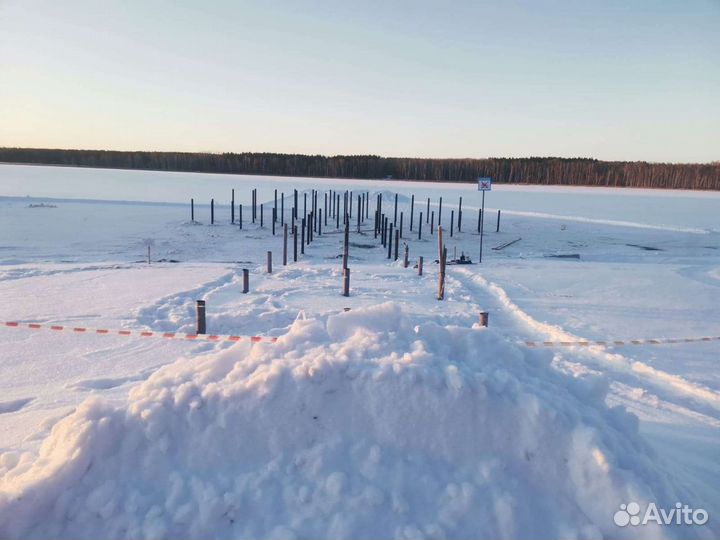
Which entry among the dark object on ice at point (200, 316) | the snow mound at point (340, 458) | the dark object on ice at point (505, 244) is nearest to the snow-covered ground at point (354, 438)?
the snow mound at point (340, 458)

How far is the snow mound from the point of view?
2674mm

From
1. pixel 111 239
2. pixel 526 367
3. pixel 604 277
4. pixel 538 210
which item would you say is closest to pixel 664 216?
pixel 538 210

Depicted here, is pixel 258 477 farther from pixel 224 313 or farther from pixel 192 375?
pixel 224 313

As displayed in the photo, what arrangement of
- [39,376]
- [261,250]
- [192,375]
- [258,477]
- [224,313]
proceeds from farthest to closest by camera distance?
1. [261,250]
2. [224,313]
3. [39,376]
4. [192,375]
5. [258,477]

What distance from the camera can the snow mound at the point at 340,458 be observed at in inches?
105

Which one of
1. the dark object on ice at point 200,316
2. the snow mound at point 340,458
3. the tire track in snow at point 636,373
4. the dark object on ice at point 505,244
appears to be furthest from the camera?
the dark object on ice at point 505,244

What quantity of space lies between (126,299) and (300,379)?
301 inches

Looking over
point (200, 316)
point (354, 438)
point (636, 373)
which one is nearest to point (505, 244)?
point (636, 373)

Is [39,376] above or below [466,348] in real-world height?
below

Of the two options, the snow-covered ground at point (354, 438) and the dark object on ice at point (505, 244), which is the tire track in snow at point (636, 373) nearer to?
the snow-covered ground at point (354, 438)

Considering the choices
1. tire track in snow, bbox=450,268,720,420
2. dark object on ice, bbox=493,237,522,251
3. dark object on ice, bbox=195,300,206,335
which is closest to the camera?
tire track in snow, bbox=450,268,720,420

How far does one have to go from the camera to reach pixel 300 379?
3.15 metres

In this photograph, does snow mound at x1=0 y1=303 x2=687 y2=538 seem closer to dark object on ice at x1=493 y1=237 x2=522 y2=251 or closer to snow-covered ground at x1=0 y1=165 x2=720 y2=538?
snow-covered ground at x1=0 y1=165 x2=720 y2=538

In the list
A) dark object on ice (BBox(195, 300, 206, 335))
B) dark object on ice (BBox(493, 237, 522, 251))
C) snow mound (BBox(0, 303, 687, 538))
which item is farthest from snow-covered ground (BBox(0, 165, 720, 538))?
dark object on ice (BBox(493, 237, 522, 251))
